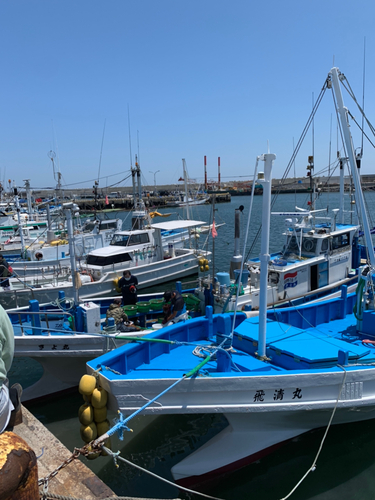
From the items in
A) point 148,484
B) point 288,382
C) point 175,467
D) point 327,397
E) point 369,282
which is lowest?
point 148,484

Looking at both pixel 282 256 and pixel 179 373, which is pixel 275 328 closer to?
pixel 179 373

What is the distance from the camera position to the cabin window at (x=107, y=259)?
55.6 feet

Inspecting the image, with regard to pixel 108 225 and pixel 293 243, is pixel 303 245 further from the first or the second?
pixel 108 225

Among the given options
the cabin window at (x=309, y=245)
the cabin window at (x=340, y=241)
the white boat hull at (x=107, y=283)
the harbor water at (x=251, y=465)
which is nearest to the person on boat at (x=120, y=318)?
the harbor water at (x=251, y=465)

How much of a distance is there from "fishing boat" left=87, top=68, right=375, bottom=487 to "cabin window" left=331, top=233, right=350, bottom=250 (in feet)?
14.6

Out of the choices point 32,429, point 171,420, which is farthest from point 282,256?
point 32,429

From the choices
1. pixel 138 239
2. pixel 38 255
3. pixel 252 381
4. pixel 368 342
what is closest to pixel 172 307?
pixel 252 381

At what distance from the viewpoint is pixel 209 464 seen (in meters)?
6.25

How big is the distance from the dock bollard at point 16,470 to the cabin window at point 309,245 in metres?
10.6

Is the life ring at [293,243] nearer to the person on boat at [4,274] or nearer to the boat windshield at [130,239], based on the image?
the boat windshield at [130,239]

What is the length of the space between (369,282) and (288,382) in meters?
3.17

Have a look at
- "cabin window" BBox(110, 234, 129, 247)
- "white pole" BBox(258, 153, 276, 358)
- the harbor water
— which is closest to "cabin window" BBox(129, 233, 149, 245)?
"cabin window" BBox(110, 234, 129, 247)

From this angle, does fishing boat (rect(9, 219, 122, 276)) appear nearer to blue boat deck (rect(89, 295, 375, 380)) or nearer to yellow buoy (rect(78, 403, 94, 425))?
blue boat deck (rect(89, 295, 375, 380))

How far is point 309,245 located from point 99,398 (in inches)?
339
